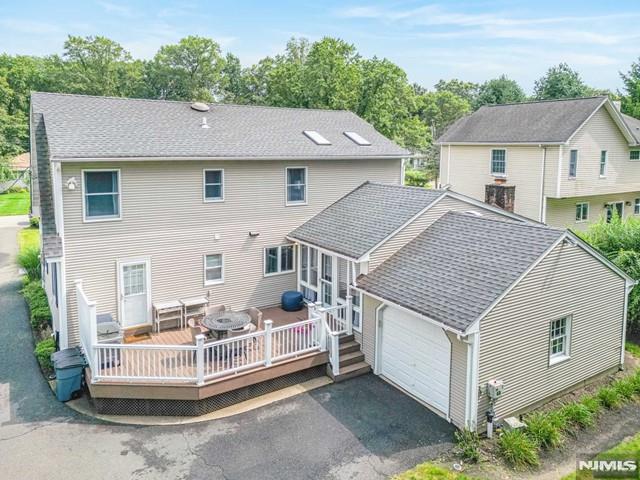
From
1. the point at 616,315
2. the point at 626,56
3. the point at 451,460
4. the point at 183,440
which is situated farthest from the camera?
the point at 626,56

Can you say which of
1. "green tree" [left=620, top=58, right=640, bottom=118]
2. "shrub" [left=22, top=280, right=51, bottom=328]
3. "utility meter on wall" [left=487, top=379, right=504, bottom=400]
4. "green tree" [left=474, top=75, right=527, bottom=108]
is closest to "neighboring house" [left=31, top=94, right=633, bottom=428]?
"utility meter on wall" [left=487, top=379, right=504, bottom=400]

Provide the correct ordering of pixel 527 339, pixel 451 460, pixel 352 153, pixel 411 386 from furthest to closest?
pixel 352 153 < pixel 411 386 < pixel 527 339 < pixel 451 460

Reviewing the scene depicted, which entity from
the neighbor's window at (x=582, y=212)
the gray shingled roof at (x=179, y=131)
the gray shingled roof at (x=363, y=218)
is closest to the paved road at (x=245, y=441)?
the gray shingled roof at (x=363, y=218)

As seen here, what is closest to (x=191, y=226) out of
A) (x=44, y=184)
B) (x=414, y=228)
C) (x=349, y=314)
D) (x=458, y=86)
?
(x=44, y=184)

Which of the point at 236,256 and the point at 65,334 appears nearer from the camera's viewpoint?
the point at 65,334

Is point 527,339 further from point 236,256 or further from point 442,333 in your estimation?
point 236,256

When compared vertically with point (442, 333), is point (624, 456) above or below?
below

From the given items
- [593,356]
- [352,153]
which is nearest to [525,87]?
[352,153]
